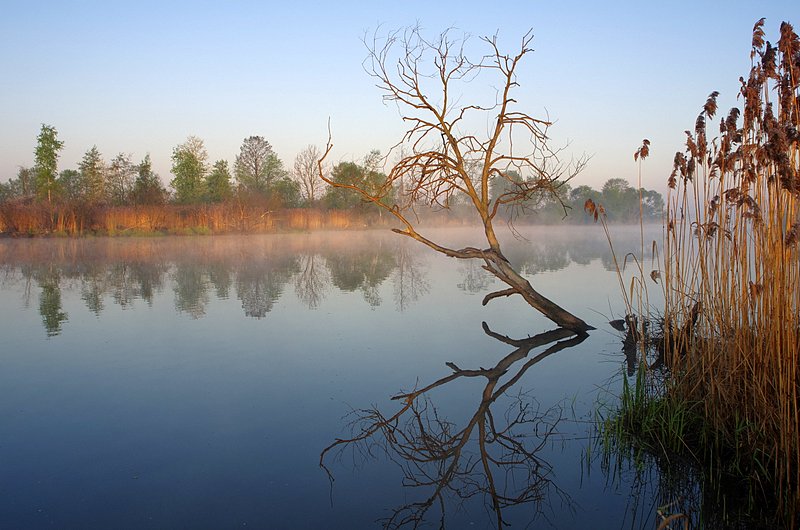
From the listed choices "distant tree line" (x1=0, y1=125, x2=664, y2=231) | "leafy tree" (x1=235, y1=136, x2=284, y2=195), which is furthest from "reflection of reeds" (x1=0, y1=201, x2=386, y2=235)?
"leafy tree" (x1=235, y1=136, x2=284, y2=195)

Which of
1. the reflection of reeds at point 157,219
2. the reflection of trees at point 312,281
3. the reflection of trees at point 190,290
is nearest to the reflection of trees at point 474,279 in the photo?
the reflection of trees at point 312,281

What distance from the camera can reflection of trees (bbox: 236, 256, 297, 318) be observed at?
9126 millimetres

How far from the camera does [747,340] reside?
342cm

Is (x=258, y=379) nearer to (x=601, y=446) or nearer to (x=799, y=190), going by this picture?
(x=601, y=446)

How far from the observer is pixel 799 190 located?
248 cm

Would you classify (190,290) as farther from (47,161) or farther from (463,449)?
(47,161)

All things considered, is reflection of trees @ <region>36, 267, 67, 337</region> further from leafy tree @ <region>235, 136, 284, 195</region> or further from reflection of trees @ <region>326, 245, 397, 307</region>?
leafy tree @ <region>235, 136, 284, 195</region>

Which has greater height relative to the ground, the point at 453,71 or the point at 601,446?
the point at 453,71

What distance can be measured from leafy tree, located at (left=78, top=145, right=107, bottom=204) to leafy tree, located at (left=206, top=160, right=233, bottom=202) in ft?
22.2

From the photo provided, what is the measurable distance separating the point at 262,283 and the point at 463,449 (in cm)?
867

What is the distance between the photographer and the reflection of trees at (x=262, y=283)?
9126 millimetres

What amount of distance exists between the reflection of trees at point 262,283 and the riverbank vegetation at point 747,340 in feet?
19.4

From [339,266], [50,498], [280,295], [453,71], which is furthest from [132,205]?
[50,498]

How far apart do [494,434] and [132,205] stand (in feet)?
97.2
